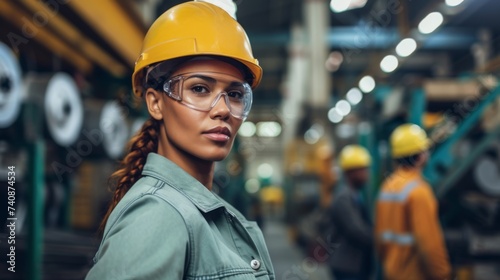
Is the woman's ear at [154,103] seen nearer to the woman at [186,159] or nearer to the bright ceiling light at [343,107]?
the woman at [186,159]

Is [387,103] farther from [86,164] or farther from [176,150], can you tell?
[86,164]

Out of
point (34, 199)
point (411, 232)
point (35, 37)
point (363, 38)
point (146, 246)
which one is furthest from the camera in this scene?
point (363, 38)

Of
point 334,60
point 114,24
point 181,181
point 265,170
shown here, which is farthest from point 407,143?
point 265,170

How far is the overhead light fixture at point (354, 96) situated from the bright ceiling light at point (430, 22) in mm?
3003

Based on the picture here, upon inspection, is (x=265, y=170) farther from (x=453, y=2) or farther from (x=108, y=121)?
(x=453, y=2)

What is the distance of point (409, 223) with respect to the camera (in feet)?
11.5

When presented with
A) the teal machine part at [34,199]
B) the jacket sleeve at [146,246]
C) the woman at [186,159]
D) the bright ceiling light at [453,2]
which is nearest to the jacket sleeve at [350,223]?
the bright ceiling light at [453,2]

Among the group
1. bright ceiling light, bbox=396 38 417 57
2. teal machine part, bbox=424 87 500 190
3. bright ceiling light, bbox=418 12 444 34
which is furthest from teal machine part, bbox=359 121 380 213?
bright ceiling light, bbox=418 12 444 34

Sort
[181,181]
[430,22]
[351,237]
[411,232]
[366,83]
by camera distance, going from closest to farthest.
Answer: [181,181], [411,232], [351,237], [430,22], [366,83]

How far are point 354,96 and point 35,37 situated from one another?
5.03 m

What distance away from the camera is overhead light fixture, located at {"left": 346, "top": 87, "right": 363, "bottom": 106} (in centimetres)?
822

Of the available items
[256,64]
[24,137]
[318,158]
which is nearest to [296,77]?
[318,158]

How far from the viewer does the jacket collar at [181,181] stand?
124 cm

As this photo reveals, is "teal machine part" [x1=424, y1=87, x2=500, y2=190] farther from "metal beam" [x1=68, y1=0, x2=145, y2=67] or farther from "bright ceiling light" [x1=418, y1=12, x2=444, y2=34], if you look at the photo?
"metal beam" [x1=68, y1=0, x2=145, y2=67]
